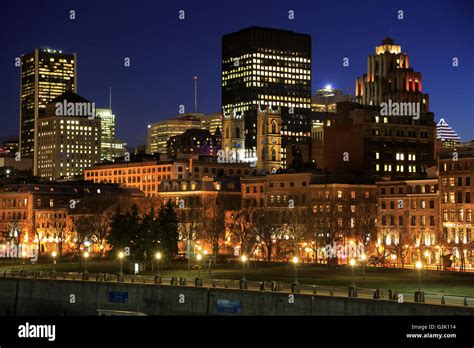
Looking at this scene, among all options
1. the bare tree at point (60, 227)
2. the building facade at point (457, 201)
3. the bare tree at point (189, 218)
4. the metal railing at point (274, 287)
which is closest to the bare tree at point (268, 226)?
the bare tree at point (189, 218)

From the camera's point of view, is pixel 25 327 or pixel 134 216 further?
pixel 134 216

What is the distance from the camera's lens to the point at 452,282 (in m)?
88.0

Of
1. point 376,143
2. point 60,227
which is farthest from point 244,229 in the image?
point 376,143

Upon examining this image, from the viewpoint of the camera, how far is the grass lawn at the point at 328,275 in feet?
278

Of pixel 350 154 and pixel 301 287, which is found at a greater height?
pixel 350 154

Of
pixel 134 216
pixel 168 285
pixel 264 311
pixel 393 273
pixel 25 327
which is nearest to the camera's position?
pixel 25 327

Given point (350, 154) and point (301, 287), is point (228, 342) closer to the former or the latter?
point (301, 287)

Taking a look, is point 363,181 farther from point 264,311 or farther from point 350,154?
point 264,311

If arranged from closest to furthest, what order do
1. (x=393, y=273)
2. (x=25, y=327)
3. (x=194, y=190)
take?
1. (x=25, y=327)
2. (x=393, y=273)
3. (x=194, y=190)

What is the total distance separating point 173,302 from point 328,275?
22391 millimetres

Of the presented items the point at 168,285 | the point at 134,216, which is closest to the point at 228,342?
the point at 168,285

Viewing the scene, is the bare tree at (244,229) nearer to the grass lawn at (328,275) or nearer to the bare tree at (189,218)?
the bare tree at (189,218)

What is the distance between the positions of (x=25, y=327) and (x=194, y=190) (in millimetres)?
116182

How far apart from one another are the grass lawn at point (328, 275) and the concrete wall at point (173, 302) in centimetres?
1276
